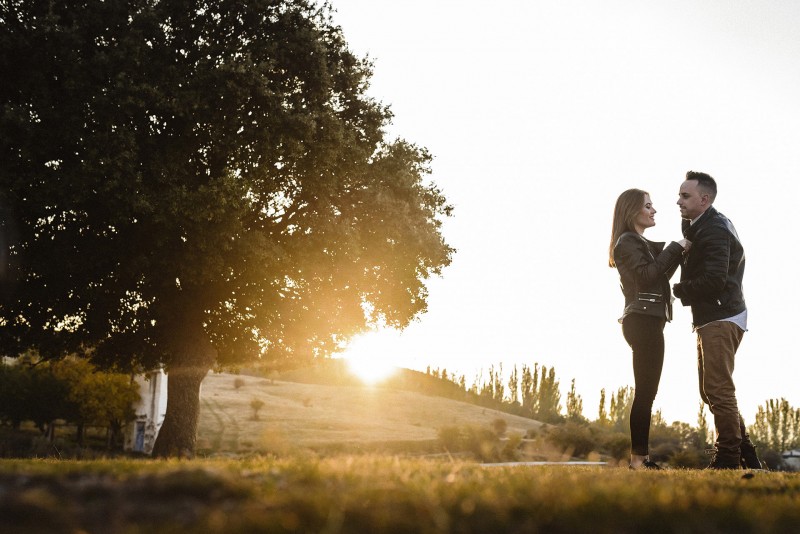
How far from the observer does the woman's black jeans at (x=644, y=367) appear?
306 inches

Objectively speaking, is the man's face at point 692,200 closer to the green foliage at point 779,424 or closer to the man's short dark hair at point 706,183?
the man's short dark hair at point 706,183

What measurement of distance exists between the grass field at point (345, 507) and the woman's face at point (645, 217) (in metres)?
5.27

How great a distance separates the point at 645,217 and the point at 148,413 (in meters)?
43.9

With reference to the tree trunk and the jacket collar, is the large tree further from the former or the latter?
the jacket collar

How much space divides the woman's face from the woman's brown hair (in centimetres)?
4

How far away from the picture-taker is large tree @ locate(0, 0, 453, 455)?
14930 millimetres

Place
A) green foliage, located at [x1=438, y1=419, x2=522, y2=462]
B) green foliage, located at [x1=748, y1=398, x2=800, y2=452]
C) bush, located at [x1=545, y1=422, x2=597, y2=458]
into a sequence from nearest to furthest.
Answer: green foliage, located at [x1=438, y1=419, x2=522, y2=462] → bush, located at [x1=545, y1=422, x2=597, y2=458] → green foliage, located at [x1=748, y1=398, x2=800, y2=452]

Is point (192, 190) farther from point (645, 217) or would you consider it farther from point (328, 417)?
point (328, 417)

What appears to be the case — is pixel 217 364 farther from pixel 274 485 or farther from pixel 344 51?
pixel 274 485

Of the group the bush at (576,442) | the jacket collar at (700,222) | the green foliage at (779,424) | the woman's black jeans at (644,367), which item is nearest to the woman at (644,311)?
the woman's black jeans at (644,367)

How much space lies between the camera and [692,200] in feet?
28.1

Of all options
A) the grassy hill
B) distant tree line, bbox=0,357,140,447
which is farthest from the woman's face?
distant tree line, bbox=0,357,140,447

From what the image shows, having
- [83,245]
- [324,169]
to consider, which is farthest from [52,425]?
[324,169]

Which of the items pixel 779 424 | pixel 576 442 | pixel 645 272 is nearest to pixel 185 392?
pixel 645 272
